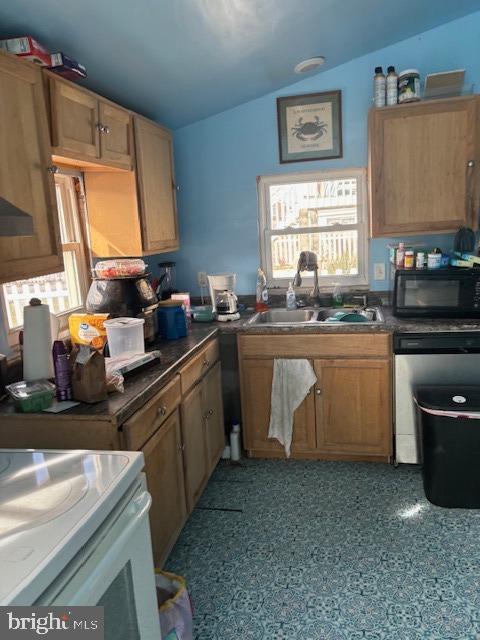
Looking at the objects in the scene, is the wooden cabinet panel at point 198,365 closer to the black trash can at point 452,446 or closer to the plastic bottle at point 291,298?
the plastic bottle at point 291,298

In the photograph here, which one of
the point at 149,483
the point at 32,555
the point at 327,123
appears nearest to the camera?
the point at 32,555

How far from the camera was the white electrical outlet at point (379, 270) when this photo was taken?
3.18m

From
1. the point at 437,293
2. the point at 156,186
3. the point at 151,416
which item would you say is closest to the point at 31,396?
the point at 151,416

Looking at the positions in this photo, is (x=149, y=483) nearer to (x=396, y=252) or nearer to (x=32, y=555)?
(x=32, y=555)

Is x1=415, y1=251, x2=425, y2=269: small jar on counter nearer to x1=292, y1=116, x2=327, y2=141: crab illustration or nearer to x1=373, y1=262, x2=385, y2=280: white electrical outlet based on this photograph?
x1=373, y1=262, x2=385, y2=280: white electrical outlet

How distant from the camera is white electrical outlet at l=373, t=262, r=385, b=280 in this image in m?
3.18

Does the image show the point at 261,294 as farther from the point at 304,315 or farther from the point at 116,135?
the point at 116,135

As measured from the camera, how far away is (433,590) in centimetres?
184

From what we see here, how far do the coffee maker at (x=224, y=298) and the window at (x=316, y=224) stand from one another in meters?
0.42

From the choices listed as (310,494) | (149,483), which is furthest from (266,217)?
(149,483)

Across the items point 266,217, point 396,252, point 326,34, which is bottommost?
point 396,252

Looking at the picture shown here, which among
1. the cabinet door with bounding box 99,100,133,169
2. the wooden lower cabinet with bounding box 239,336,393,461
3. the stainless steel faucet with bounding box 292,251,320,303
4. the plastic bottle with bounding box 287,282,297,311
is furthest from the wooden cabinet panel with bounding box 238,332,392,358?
the cabinet door with bounding box 99,100,133,169

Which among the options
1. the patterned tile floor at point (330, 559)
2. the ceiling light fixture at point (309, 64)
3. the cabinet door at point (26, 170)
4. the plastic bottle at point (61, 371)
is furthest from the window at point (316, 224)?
the plastic bottle at point (61, 371)

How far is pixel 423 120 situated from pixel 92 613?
9.15ft
